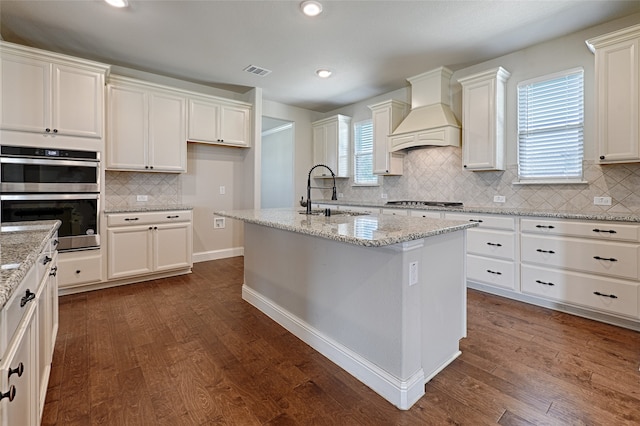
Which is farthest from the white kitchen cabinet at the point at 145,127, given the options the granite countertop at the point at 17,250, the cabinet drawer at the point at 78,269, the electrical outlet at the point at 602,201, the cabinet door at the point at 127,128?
the electrical outlet at the point at 602,201

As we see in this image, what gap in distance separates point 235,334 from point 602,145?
3549 millimetres

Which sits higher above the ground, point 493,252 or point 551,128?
point 551,128

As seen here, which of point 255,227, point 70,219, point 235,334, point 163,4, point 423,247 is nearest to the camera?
point 423,247

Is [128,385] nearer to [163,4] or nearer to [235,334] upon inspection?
[235,334]

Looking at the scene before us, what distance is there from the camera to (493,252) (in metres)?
3.24

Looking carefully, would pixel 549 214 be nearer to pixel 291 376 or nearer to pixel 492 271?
pixel 492 271

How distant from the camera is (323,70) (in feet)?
13.6

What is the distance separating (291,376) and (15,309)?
4.57 ft

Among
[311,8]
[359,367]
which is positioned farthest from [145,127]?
[359,367]

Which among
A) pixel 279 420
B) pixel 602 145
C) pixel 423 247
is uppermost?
pixel 602 145

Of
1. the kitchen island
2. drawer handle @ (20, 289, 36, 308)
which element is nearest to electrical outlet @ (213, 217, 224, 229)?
the kitchen island

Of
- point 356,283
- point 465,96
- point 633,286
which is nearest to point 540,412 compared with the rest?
point 356,283

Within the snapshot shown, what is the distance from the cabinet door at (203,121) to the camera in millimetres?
4328

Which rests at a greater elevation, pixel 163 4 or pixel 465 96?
pixel 163 4
